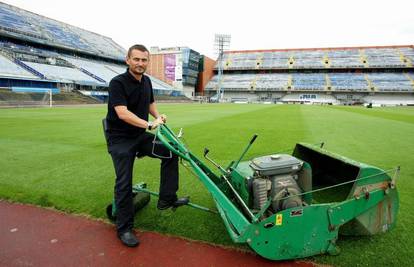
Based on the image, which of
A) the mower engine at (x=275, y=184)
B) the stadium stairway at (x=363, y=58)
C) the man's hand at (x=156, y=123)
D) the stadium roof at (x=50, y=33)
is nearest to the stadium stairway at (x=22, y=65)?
the stadium roof at (x=50, y=33)

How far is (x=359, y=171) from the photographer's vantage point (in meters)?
2.83

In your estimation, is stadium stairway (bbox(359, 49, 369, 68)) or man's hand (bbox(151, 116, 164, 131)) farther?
stadium stairway (bbox(359, 49, 369, 68))

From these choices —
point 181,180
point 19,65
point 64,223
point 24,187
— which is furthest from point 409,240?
point 19,65

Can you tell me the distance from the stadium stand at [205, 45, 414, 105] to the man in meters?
73.9

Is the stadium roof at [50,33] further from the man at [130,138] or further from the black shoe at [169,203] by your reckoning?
the black shoe at [169,203]

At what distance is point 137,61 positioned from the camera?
297cm

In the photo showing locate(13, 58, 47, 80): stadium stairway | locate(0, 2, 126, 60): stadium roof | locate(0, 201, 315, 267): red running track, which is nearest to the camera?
locate(0, 201, 315, 267): red running track

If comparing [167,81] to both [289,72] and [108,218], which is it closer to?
[289,72]

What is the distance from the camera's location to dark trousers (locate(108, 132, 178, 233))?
2.98 metres

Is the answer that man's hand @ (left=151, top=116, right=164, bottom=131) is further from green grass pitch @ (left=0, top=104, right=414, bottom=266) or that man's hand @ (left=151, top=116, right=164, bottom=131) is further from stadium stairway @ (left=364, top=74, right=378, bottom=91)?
stadium stairway @ (left=364, top=74, right=378, bottom=91)

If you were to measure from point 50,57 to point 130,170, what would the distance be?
55.2 metres

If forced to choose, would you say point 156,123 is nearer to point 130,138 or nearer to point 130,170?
point 130,138

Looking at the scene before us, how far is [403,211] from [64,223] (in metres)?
4.18

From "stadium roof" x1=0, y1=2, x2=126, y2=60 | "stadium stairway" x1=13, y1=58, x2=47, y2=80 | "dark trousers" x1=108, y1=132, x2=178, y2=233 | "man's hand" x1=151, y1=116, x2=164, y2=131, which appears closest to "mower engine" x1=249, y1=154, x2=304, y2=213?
"dark trousers" x1=108, y1=132, x2=178, y2=233
